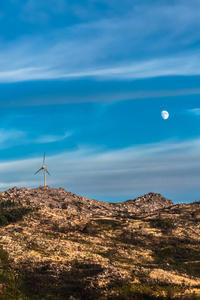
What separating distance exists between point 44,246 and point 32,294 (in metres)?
23.6

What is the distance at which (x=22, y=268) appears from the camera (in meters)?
49.9

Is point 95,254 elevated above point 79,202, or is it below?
below

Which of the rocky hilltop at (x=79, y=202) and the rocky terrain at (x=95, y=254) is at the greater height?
the rocky hilltop at (x=79, y=202)

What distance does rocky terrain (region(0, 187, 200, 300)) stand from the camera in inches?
1630

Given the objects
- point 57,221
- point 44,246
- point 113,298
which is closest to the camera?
point 113,298

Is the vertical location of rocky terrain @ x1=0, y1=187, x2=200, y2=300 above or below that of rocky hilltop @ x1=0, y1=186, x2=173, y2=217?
below

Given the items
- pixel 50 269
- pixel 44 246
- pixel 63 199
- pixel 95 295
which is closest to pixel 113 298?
pixel 95 295

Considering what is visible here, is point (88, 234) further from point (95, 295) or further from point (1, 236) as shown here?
point (95, 295)

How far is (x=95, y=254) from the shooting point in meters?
64.9

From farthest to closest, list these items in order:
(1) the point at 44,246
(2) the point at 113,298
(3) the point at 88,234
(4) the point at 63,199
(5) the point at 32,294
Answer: (4) the point at 63,199
(3) the point at 88,234
(1) the point at 44,246
(5) the point at 32,294
(2) the point at 113,298

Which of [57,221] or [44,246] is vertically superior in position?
[57,221]

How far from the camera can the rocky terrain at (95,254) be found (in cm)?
4141

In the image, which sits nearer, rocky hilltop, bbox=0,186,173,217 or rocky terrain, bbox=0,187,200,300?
rocky terrain, bbox=0,187,200,300

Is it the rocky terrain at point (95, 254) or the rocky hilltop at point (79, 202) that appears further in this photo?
the rocky hilltop at point (79, 202)
